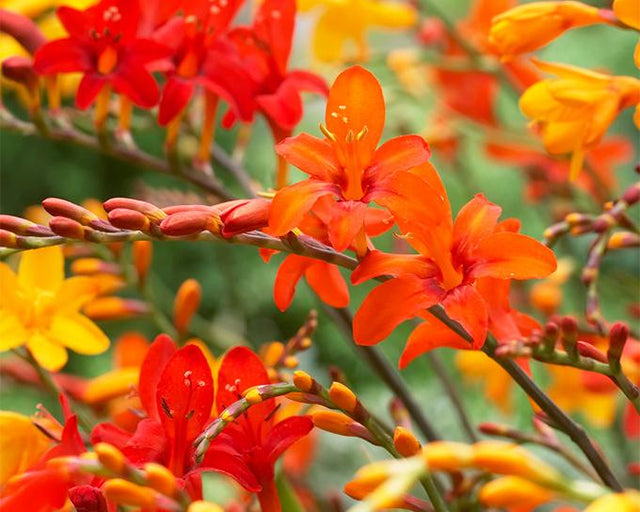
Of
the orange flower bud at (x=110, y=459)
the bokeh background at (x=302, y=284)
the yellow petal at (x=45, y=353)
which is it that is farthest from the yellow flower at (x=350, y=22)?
the orange flower bud at (x=110, y=459)

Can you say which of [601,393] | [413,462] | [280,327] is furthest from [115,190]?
[413,462]

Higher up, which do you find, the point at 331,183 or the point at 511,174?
the point at 331,183

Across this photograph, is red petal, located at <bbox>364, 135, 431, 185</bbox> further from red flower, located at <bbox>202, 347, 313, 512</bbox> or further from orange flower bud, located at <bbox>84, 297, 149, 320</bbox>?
orange flower bud, located at <bbox>84, 297, 149, 320</bbox>

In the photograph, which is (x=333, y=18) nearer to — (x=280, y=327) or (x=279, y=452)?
(x=280, y=327)

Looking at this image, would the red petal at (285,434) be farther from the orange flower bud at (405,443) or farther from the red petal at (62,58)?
the red petal at (62,58)

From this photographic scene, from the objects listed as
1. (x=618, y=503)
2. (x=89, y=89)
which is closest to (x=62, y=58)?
(x=89, y=89)

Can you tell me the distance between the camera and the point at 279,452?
1.25 feet

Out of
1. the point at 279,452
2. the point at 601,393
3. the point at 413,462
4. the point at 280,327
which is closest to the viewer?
the point at 413,462

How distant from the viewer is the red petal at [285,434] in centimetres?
38

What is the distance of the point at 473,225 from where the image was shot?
386mm

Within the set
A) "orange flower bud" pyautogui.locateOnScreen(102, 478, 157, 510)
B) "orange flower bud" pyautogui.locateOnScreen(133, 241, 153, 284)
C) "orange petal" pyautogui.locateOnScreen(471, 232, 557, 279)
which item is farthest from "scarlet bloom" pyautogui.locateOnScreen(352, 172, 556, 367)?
"orange flower bud" pyautogui.locateOnScreen(133, 241, 153, 284)

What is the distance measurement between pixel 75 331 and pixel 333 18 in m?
0.37

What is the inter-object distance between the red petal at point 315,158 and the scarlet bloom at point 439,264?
0.08 feet

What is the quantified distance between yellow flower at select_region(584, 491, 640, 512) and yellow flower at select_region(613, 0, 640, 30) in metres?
0.23
